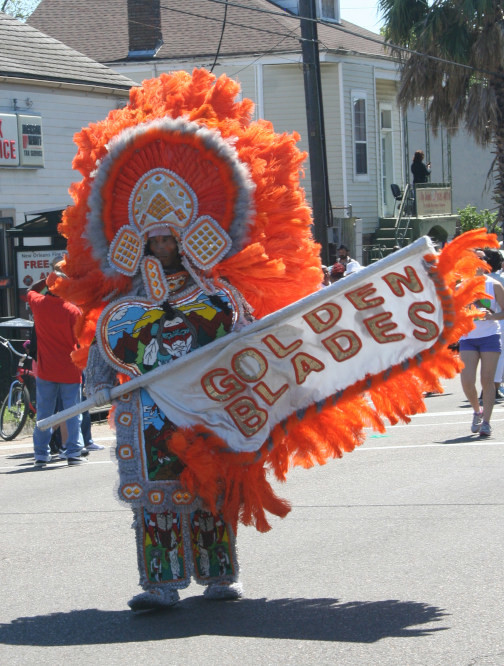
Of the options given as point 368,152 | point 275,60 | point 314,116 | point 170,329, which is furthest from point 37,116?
point 170,329

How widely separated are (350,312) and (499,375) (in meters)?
7.86

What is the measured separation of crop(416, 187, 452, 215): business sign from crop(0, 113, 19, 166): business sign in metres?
13.3

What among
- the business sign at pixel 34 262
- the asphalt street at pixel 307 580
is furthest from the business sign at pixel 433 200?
the asphalt street at pixel 307 580

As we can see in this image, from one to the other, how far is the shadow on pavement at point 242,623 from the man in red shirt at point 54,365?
5.40 meters

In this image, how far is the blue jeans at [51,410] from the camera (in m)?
10.6

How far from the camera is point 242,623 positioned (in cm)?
487

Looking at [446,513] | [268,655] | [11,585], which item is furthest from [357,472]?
[268,655]

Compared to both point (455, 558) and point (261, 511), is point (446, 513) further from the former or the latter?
point (261, 511)

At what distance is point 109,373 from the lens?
17.4 ft

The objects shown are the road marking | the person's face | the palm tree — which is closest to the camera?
the person's face

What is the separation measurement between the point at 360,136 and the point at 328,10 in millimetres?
3798

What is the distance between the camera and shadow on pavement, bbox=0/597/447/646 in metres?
4.66

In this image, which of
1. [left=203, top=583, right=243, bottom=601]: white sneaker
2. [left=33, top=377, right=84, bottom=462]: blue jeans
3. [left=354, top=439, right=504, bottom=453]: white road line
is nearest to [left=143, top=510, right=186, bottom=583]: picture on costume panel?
[left=203, top=583, right=243, bottom=601]: white sneaker

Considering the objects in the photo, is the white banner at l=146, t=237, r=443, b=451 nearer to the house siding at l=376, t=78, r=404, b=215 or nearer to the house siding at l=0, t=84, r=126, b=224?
the house siding at l=0, t=84, r=126, b=224
